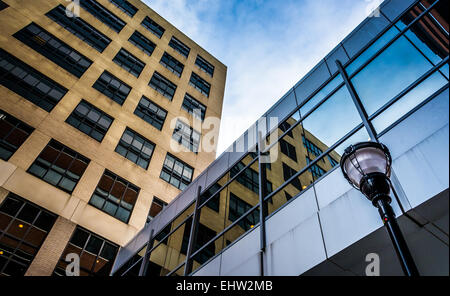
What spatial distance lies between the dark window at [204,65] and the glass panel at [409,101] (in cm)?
3528

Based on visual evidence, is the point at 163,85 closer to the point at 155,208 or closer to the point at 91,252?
the point at 155,208

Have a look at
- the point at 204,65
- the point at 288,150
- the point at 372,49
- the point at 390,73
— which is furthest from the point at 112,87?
the point at 390,73

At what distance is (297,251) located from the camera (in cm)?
737

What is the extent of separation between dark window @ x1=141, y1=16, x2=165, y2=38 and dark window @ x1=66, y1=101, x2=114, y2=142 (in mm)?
16606

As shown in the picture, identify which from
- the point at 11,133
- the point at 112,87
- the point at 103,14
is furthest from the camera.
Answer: the point at 103,14

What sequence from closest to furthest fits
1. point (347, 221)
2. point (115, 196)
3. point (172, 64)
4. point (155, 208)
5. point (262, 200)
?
point (347, 221) < point (262, 200) < point (115, 196) < point (155, 208) < point (172, 64)

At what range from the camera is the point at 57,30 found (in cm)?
2831

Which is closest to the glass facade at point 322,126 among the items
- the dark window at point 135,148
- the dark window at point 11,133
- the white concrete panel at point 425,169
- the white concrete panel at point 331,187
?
the white concrete panel at point 331,187

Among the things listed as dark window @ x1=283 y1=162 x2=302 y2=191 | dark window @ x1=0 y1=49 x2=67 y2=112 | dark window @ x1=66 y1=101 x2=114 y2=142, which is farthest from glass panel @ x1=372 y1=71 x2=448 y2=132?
dark window @ x1=0 y1=49 x2=67 y2=112

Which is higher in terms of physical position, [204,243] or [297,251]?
[204,243]

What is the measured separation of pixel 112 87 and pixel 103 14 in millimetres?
11035

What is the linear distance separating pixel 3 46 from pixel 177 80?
1587 cm

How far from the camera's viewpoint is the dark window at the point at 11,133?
19.2m
